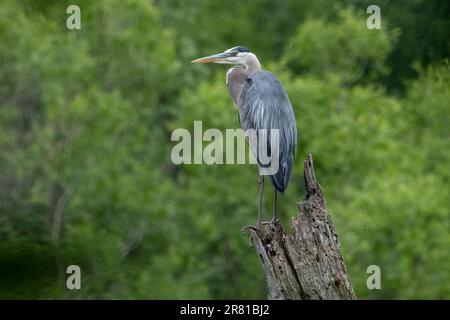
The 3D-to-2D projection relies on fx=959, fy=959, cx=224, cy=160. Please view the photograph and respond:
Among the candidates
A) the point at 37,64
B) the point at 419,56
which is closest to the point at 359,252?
the point at 37,64

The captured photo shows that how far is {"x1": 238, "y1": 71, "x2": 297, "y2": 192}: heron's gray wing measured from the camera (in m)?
7.62

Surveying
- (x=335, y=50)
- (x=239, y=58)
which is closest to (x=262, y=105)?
(x=239, y=58)

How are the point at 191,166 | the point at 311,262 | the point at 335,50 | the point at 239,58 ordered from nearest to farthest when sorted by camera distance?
the point at 311,262, the point at 239,58, the point at 191,166, the point at 335,50

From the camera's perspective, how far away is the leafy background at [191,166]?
20.0 metres

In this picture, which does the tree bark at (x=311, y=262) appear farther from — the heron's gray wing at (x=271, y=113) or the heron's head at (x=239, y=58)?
the heron's head at (x=239, y=58)

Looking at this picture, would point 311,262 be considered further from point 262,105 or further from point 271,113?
point 262,105

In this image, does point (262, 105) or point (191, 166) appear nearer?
point (262, 105)

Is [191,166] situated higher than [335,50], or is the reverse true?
[335,50]

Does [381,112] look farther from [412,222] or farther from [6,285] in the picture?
[6,285]

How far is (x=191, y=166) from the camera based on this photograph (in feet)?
72.7

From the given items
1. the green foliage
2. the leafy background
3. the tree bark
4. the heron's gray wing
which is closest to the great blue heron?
the heron's gray wing

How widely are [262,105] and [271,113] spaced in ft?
0.44

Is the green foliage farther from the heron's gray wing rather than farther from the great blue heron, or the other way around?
the heron's gray wing

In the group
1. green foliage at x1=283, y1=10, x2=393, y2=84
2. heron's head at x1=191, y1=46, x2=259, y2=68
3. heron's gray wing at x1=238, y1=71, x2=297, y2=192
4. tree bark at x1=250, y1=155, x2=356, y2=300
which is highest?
green foliage at x1=283, y1=10, x2=393, y2=84
